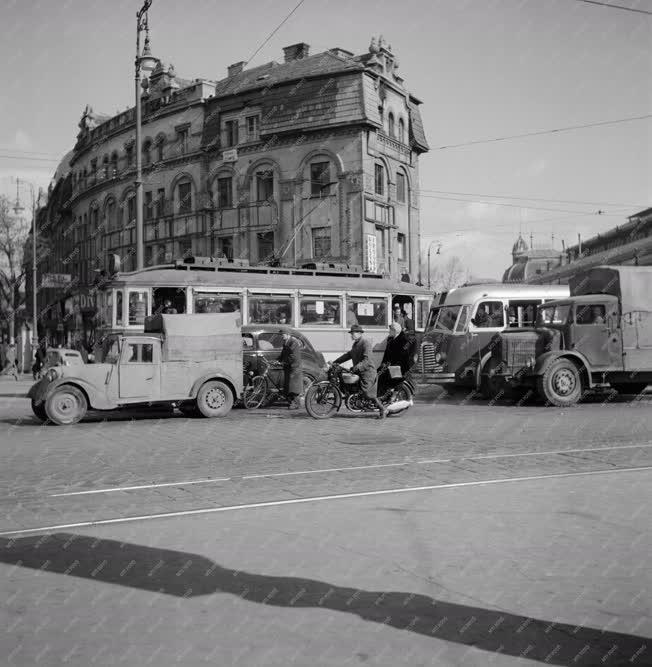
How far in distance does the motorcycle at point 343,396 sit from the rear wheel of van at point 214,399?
1.73 meters

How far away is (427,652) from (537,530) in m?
2.53

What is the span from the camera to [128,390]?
14.9 meters

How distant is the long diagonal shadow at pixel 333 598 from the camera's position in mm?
3799

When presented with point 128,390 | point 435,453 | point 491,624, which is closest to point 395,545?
point 491,624

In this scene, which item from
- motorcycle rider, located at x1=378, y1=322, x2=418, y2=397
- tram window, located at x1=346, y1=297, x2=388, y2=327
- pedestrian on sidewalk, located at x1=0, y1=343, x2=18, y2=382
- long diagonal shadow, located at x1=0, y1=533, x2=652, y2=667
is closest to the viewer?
long diagonal shadow, located at x1=0, y1=533, x2=652, y2=667

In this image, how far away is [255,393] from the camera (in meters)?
17.3

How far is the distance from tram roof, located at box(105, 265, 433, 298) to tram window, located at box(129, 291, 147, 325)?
0.94ft

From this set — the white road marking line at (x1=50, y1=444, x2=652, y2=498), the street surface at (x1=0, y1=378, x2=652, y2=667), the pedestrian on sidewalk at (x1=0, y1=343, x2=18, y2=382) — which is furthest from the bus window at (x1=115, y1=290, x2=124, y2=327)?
the pedestrian on sidewalk at (x1=0, y1=343, x2=18, y2=382)

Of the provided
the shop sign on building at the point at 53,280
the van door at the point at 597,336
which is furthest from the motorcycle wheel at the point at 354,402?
the shop sign on building at the point at 53,280

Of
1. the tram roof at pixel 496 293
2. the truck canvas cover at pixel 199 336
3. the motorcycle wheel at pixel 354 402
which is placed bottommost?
the motorcycle wheel at pixel 354 402

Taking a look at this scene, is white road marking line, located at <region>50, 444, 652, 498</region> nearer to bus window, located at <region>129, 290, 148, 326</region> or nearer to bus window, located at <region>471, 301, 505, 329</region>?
bus window, located at <region>471, 301, 505, 329</region>

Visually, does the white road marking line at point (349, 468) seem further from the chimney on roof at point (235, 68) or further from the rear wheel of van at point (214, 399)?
the chimney on roof at point (235, 68)

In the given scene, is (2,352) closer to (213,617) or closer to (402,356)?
(402,356)

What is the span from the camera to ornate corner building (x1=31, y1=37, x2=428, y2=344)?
41281 millimetres
